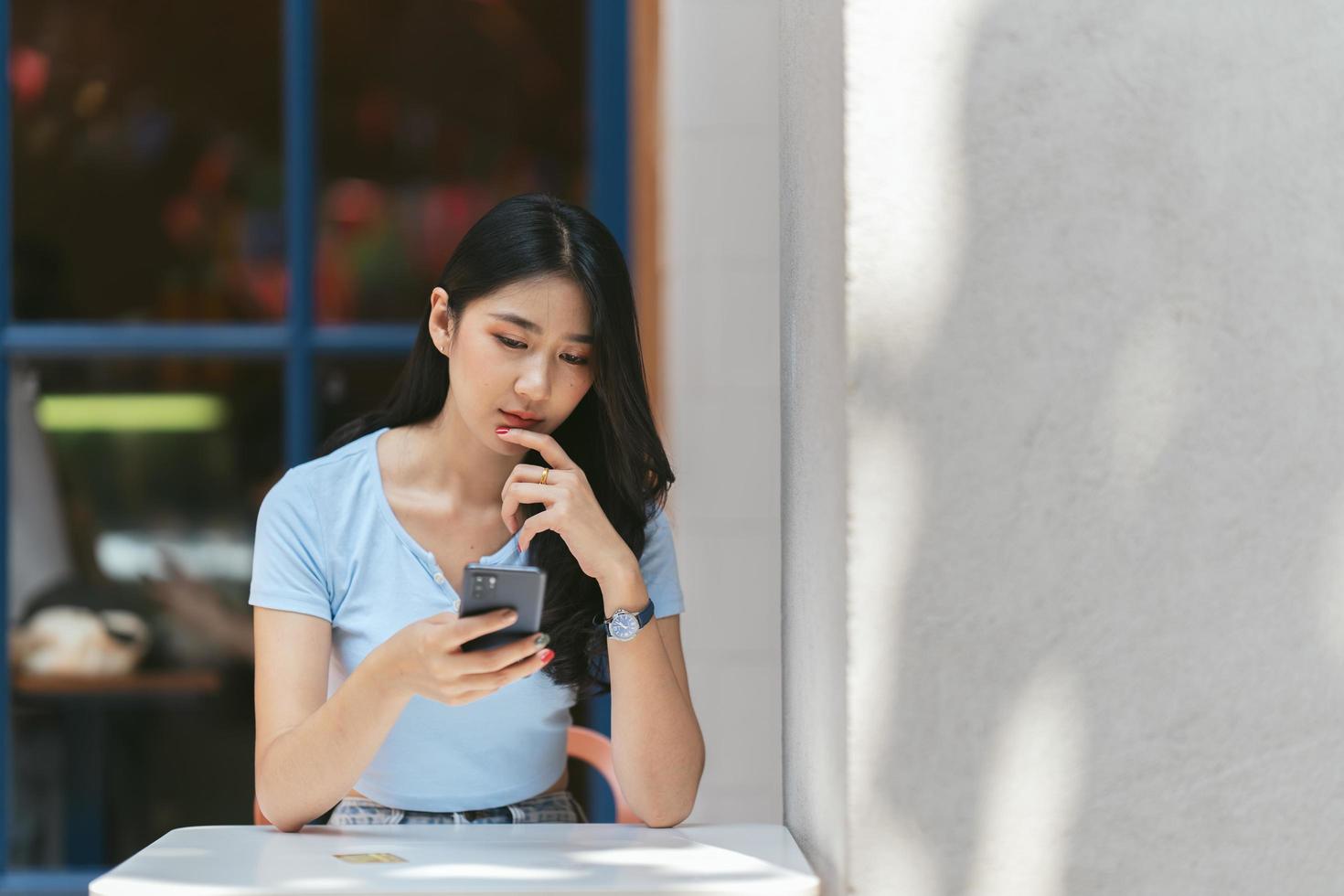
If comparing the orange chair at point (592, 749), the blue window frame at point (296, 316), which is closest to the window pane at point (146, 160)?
the blue window frame at point (296, 316)

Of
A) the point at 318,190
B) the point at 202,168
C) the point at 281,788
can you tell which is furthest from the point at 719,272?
the point at 281,788

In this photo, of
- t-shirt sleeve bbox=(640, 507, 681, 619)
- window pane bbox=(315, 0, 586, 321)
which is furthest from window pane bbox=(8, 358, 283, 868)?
t-shirt sleeve bbox=(640, 507, 681, 619)

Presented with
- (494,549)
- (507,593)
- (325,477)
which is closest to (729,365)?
(494,549)

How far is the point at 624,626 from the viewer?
1.68m

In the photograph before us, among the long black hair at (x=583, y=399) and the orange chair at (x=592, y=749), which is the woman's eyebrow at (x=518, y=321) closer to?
the long black hair at (x=583, y=399)

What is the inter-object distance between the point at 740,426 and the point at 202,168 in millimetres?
1262

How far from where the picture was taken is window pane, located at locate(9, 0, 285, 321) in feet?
9.69

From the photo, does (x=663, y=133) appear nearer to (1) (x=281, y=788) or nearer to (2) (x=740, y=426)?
(2) (x=740, y=426)

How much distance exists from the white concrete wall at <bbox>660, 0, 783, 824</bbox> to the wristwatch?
101cm

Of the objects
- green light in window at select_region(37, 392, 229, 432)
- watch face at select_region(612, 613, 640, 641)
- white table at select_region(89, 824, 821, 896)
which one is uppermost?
green light in window at select_region(37, 392, 229, 432)

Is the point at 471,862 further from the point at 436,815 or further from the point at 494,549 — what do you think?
the point at 494,549

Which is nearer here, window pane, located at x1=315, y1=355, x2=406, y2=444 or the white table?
the white table

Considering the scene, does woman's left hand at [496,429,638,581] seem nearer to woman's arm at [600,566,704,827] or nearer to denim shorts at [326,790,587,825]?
woman's arm at [600,566,704,827]

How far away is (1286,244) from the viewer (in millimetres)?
1240
